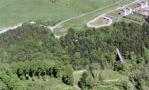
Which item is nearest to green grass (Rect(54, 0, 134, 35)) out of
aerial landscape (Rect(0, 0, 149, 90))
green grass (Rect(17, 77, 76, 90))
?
aerial landscape (Rect(0, 0, 149, 90))

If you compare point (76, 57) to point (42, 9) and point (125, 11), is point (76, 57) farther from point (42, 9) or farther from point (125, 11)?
point (42, 9)

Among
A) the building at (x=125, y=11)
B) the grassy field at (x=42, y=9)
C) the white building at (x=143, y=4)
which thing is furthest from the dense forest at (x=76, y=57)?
the grassy field at (x=42, y=9)

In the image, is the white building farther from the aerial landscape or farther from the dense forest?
the dense forest

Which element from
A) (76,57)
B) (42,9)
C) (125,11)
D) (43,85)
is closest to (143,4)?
(125,11)

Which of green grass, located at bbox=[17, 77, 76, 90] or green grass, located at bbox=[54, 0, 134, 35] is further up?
green grass, located at bbox=[54, 0, 134, 35]

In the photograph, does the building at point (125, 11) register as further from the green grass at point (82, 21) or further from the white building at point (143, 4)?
the green grass at point (82, 21)

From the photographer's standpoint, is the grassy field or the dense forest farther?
the grassy field

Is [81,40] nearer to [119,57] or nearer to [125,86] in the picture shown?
[119,57]
